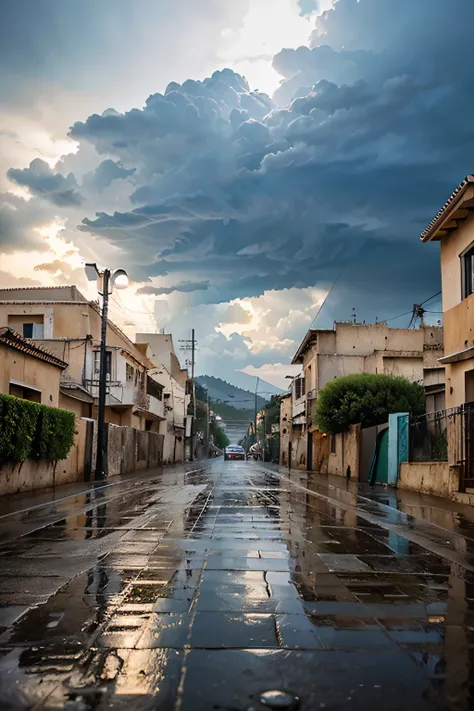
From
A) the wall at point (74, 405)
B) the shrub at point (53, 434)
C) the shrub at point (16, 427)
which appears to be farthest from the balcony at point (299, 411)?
the shrub at point (16, 427)

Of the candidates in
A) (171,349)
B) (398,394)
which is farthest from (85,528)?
(171,349)

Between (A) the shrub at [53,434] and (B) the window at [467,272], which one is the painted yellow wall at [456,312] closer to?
(B) the window at [467,272]

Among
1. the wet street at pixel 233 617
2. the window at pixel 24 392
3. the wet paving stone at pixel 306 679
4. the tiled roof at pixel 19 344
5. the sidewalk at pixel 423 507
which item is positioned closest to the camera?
the wet paving stone at pixel 306 679

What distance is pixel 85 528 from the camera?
32.7ft

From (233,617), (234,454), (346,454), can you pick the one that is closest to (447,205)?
(233,617)

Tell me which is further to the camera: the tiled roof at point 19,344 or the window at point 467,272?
the tiled roof at point 19,344

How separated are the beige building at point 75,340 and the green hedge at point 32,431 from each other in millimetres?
16157

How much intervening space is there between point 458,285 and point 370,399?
44.5 ft

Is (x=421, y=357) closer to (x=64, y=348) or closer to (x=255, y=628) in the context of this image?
(x=64, y=348)

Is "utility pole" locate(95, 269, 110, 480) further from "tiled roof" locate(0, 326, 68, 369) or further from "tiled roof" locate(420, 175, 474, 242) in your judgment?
"tiled roof" locate(420, 175, 474, 242)

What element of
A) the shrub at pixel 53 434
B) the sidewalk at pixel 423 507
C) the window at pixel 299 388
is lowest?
the sidewalk at pixel 423 507

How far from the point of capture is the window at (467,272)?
17547mm

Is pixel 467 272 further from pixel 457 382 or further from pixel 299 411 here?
pixel 299 411

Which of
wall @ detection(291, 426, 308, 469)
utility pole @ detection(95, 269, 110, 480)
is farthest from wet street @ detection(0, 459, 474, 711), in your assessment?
wall @ detection(291, 426, 308, 469)
